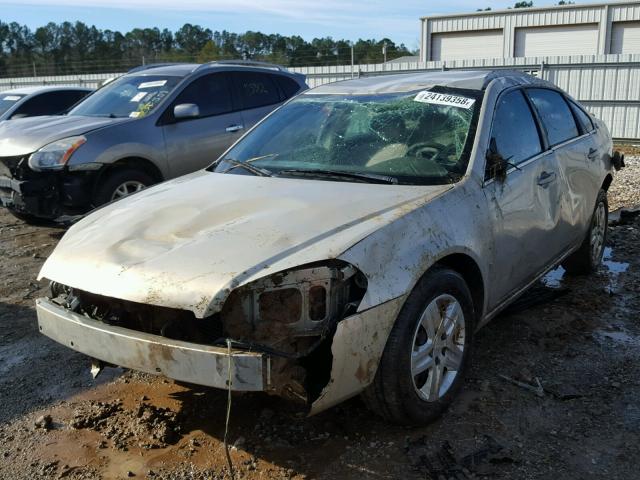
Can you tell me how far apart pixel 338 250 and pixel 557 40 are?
3349 centimetres

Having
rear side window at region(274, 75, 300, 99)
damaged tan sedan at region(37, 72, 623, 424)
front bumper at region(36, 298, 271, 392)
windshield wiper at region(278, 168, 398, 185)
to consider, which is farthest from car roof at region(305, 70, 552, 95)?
rear side window at region(274, 75, 300, 99)

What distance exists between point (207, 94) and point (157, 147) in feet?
3.46

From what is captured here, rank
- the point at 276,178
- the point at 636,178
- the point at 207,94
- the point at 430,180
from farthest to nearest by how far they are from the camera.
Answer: the point at 636,178, the point at 207,94, the point at 276,178, the point at 430,180

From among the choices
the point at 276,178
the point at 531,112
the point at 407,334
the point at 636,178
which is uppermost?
the point at 531,112

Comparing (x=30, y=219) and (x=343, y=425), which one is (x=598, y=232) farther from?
(x=30, y=219)

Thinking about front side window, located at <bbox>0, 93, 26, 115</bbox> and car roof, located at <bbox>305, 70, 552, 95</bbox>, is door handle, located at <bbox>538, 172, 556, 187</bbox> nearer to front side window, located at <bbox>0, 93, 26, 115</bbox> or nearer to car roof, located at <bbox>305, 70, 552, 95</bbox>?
car roof, located at <bbox>305, 70, 552, 95</bbox>

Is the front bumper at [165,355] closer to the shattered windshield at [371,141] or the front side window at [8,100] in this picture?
the shattered windshield at [371,141]

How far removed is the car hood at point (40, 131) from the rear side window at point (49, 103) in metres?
4.30

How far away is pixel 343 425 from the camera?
317 cm

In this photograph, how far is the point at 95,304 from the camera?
120 inches

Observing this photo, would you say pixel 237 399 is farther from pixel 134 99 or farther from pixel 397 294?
pixel 134 99

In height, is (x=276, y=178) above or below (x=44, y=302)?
above

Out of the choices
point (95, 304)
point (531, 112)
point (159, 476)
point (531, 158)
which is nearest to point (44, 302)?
point (95, 304)

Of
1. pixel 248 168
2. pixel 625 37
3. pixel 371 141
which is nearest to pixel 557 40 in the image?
pixel 625 37
